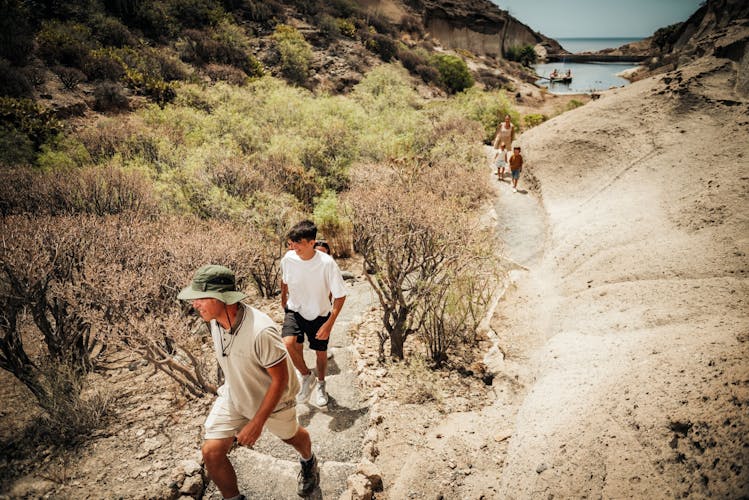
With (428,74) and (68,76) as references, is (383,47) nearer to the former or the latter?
(428,74)

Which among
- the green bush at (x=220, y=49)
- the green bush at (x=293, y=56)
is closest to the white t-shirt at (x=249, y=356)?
the green bush at (x=220, y=49)

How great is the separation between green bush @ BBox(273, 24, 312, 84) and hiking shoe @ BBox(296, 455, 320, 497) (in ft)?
80.1

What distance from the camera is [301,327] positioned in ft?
13.6

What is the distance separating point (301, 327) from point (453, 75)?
33437mm

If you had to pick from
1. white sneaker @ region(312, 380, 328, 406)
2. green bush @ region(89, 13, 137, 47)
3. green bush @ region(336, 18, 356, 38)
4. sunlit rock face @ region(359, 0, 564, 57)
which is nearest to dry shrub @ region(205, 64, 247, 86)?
green bush @ region(89, 13, 137, 47)

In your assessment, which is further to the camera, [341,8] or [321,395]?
[341,8]

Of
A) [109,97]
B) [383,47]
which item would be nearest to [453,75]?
[383,47]

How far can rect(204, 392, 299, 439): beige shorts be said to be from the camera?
2674 mm

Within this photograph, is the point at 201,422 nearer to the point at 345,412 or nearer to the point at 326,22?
A: the point at 345,412

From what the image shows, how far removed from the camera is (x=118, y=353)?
616 centimetres

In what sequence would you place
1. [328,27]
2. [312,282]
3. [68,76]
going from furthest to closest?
[328,27], [68,76], [312,282]

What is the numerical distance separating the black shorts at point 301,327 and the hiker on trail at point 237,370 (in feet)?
4.00

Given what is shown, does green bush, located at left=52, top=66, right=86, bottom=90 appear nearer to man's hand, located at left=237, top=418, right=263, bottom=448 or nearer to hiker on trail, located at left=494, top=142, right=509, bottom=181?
hiker on trail, located at left=494, top=142, right=509, bottom=181

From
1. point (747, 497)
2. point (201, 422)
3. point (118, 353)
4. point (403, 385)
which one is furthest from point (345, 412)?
point (118, 353)
